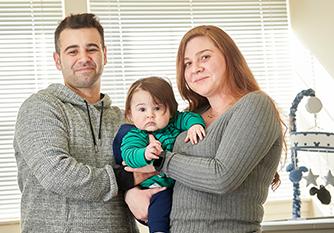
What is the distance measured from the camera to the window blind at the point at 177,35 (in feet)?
12.7

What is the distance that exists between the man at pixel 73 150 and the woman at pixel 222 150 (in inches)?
6.1

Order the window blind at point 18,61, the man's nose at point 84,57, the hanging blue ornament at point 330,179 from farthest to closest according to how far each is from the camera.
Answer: the window blind at point 18,61, the hanging blue ornament at point 330,179, the man's nose at point 84,57

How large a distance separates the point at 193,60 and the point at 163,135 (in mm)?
272

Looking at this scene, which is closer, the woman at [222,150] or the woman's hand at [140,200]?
the woman at [222,150]

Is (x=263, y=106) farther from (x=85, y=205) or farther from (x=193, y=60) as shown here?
(x=85, y=205)

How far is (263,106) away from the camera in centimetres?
169

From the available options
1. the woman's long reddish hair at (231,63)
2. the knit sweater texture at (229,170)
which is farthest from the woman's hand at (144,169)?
the woman's long reddish hair at (231,63)

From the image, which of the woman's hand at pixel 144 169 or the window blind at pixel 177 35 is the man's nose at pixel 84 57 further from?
the window blind at pixel 177 35

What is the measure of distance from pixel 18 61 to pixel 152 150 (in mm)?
2208

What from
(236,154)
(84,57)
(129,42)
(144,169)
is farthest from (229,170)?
(129,42)

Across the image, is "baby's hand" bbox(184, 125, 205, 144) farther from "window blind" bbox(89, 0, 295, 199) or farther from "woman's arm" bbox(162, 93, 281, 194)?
"window blind" bbox(89, 0, 295, 199)

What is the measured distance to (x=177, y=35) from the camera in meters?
4.00

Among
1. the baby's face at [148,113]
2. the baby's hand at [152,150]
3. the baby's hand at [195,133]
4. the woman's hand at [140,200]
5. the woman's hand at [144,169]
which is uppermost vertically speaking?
the baby's face at [148,113]

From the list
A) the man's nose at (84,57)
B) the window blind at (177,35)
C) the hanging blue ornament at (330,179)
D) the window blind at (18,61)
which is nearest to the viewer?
the man's nose at (84,57)
